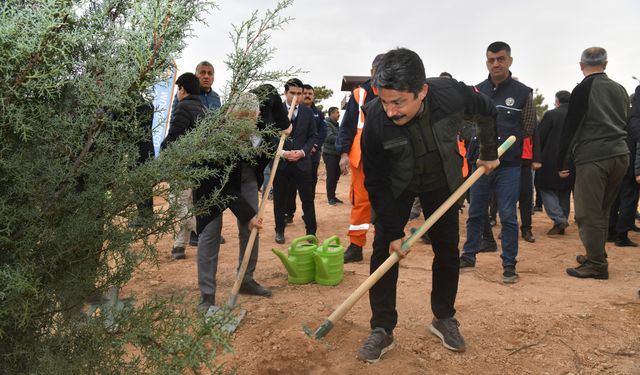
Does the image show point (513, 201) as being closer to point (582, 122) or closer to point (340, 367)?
point (582, 122)

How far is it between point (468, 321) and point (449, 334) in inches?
18.5

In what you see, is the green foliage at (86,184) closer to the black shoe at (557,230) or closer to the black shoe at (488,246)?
the black shoe at (488,246)

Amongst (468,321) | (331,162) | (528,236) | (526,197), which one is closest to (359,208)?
(468,321)

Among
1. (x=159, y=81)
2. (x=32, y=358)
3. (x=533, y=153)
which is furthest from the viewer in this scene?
(x=533, y=153)

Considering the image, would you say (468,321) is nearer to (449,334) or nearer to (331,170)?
(449,334)

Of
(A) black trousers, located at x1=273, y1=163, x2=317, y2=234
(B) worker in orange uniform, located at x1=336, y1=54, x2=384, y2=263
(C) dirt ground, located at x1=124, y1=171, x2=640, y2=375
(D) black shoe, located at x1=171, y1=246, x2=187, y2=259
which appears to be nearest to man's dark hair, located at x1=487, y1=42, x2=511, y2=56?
(B) worker in orange uniform, located at x1=336, y1=54, x2=384, y2=263

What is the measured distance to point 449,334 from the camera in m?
3.10

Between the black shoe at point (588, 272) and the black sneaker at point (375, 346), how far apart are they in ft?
8.49

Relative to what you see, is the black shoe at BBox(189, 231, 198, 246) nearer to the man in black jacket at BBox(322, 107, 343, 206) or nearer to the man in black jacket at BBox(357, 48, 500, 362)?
the man in black jacket at BBox(357, 48, 500, 362)

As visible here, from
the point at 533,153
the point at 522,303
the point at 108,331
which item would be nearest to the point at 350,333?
the point at 522,303

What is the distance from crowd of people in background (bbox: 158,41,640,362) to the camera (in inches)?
109

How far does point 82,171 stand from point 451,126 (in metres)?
2.09

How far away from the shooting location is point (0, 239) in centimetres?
136

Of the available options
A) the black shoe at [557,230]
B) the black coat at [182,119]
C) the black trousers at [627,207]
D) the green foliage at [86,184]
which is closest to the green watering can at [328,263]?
the black coat at [182,119]
